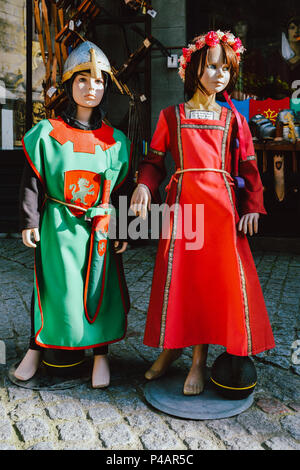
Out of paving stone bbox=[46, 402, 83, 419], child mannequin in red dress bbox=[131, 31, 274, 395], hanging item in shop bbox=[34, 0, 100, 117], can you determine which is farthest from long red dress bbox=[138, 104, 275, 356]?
hanging item in shop bbox=[34, 0, 100, 117]

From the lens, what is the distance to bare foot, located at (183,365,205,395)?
236 centimetres

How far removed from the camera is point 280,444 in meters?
1.97

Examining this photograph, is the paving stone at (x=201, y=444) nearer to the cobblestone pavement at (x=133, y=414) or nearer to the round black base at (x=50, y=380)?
the cobblestone pavement at (x=133, y=414)

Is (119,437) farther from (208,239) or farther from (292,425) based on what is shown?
(208,239)

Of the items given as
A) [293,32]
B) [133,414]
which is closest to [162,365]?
[133,414]

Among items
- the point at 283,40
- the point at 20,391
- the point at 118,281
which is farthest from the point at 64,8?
the point at 20,391

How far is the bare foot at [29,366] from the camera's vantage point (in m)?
2.53

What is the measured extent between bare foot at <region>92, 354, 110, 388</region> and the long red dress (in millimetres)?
358

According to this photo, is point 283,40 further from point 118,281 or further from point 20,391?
point 20,391

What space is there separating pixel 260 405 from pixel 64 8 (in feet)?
18.2

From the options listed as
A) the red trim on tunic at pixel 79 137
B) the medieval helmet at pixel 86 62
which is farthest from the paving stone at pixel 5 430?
the medieval helmet at pixel 86 62

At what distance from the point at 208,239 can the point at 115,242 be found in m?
0.54

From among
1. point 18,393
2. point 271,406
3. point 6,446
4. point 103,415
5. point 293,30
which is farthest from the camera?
point 293,30

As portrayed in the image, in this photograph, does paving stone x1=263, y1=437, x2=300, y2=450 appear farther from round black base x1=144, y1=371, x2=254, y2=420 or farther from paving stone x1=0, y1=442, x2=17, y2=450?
paving stone x1=0, y1=442, x2=17, y2=450
